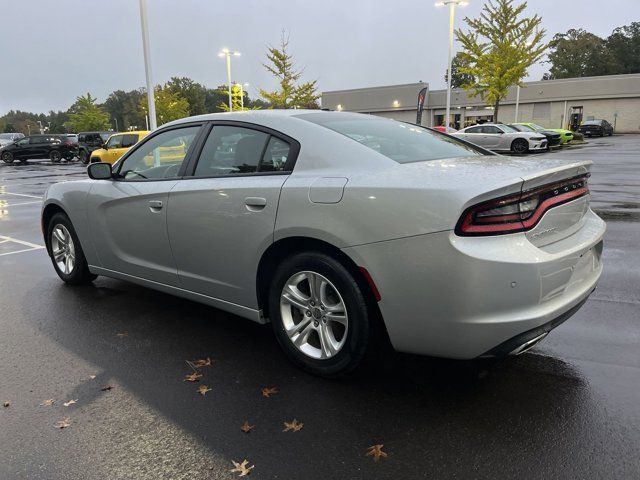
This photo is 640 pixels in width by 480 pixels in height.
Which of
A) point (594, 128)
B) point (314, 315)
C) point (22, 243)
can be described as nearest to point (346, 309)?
point (314, 315)

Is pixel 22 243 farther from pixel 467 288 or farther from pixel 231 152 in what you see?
pixel 467 288

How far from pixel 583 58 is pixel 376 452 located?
95125mm

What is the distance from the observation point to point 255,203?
329 cm

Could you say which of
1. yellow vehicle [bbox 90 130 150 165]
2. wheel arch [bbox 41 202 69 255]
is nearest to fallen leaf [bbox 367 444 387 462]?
wheel arch [bbox 41 202 69 255]

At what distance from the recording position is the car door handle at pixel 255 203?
10.6ft

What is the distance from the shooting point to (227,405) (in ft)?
9.77

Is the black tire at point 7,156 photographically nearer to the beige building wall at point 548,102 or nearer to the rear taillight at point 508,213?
the beige building wall at point 548,102

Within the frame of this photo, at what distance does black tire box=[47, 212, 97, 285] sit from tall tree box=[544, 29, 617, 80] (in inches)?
3601

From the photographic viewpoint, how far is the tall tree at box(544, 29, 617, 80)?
264ft

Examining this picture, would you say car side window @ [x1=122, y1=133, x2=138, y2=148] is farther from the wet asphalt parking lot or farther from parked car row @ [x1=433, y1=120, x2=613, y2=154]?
the wet asphalt parking lot

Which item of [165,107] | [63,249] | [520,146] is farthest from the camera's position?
[165,107]

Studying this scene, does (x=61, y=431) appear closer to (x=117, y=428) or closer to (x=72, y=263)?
(x=117, y=428)

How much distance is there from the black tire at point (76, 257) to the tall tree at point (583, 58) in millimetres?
91469

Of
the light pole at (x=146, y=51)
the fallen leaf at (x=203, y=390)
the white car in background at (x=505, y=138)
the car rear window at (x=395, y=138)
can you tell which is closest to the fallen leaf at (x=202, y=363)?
the fallen leaf at (x=203, y=390)
